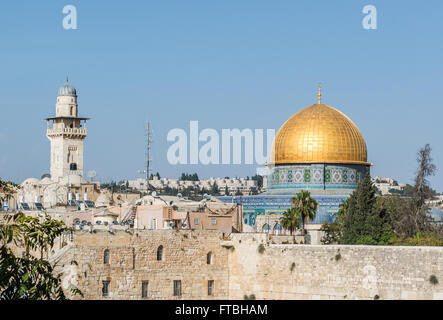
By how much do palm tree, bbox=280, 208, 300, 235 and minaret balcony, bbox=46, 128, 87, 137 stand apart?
26.4 m

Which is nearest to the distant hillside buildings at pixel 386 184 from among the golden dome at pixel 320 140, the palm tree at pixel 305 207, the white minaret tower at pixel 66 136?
the white minaret tower at pixel 66 136

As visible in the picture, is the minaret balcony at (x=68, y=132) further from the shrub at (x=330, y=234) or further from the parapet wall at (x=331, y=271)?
the parapet wall at (x=331, y=271)

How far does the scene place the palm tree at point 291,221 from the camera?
112 feet

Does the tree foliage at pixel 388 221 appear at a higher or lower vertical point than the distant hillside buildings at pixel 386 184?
lower

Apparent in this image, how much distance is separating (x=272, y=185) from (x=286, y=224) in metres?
8.82

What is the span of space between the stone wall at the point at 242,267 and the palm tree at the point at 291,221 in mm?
5506

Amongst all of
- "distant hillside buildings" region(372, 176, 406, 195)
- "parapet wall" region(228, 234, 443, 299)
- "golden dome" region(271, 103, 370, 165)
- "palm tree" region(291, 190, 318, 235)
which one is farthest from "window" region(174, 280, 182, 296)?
"distant hillside buildings" region(372, 176, 406, 195)

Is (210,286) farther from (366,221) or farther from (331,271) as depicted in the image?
(366,221)

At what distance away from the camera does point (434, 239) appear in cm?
2936

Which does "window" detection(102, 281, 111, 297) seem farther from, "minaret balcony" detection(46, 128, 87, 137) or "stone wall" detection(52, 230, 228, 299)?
"minaret balcony" detection(46, 128, 87, 137)

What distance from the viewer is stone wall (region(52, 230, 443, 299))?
25250 mm

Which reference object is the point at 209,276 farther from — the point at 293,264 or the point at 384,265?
the point at 384,265

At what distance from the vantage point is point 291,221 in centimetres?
3447
